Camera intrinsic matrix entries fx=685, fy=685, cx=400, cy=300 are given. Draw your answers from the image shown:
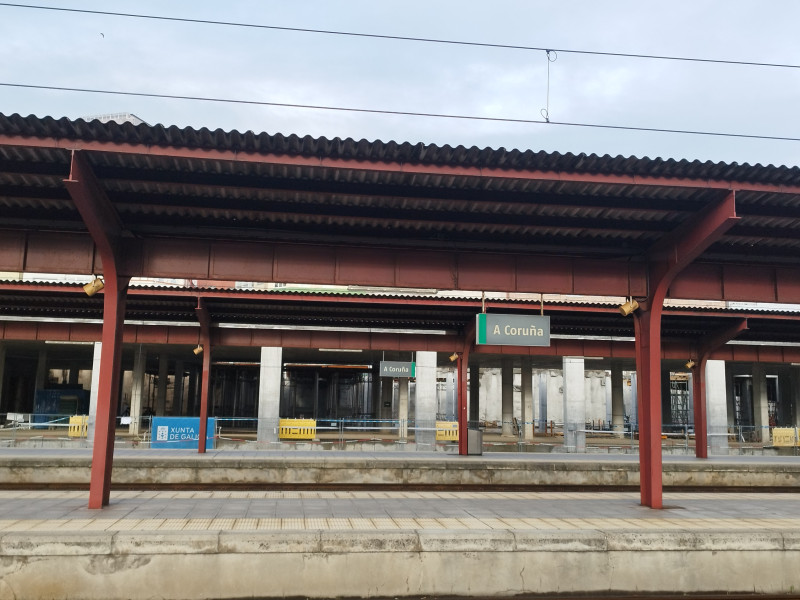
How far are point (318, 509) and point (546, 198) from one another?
598 cm

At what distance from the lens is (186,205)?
10.2m

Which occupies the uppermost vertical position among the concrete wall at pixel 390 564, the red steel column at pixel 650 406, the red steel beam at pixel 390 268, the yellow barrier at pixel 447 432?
the red steel beam at pixel 390 268

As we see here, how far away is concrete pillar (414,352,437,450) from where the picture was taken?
31.0 metres

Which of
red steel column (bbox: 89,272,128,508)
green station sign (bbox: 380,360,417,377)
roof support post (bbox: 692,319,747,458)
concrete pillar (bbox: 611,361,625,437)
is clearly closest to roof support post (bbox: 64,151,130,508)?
red steel column (bbox: 89,272,128,508)

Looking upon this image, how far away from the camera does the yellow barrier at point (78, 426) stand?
28.3 metres

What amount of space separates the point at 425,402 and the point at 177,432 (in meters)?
12.2

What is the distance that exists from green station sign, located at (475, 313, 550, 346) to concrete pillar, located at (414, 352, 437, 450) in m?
17.9

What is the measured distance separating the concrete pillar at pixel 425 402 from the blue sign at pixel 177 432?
9498mm

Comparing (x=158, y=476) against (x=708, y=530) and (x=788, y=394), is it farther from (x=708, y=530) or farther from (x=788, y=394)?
(x=788, y=394)

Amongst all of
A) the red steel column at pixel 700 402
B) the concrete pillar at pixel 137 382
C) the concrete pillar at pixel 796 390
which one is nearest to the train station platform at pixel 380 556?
the red steel column at pixel 700 402

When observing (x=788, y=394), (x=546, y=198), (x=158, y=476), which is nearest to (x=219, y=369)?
(x=158, y=476)

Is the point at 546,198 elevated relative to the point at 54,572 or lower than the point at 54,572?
elevated

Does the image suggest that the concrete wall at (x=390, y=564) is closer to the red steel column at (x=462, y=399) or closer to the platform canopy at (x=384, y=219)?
the platform canopy at (x=384, y=219)

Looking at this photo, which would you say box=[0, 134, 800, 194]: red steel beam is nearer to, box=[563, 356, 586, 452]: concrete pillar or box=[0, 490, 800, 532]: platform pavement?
box=[0, 490, 800, 532]: platform pavement
